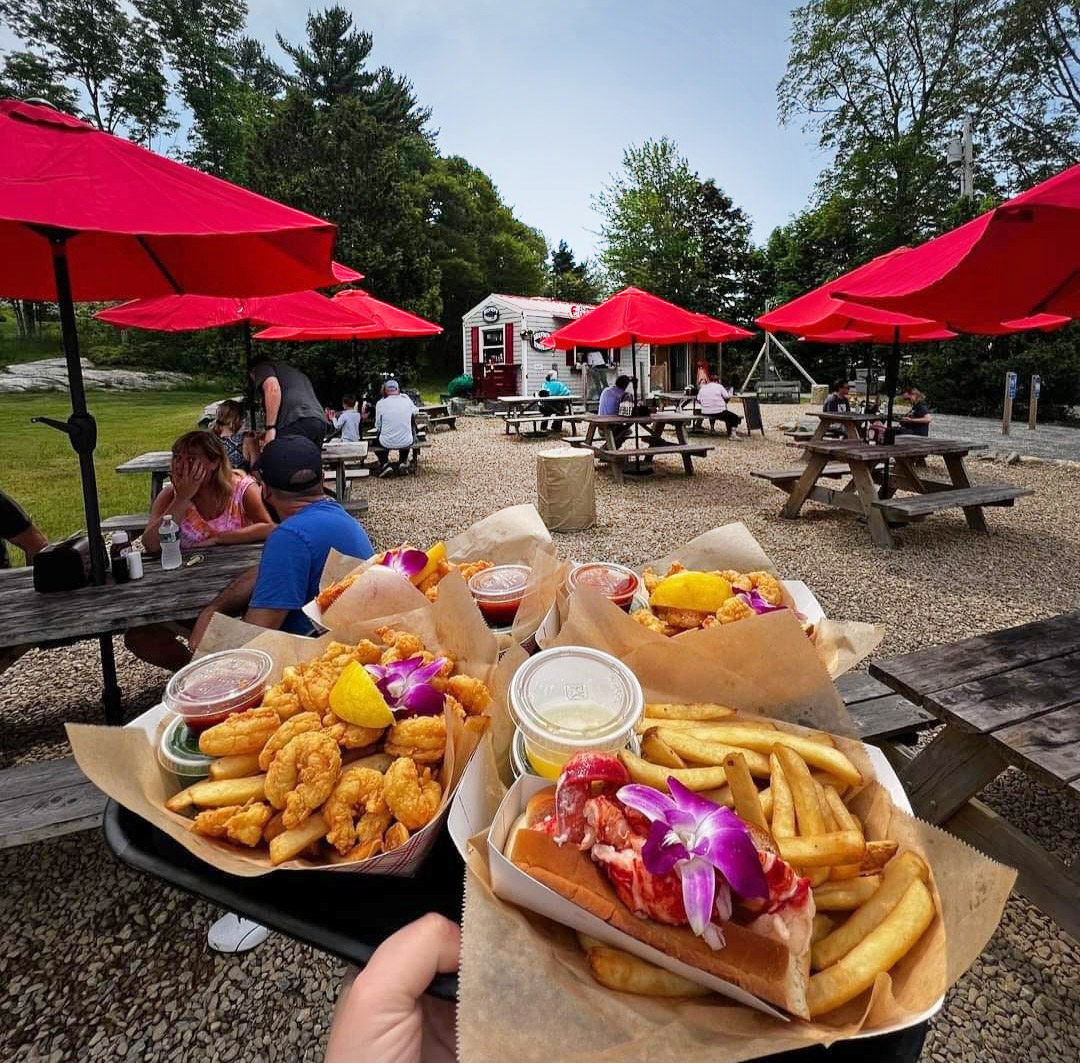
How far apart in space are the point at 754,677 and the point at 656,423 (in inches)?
444

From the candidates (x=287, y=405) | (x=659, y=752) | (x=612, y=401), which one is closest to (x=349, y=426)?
(x=287, y=405)

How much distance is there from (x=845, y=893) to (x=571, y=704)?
0.51m

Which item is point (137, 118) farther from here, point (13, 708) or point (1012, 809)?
point (1012, 809)

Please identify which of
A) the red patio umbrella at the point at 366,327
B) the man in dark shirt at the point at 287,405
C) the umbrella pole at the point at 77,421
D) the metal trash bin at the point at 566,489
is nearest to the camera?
the umbrella pole at the point at 77,421

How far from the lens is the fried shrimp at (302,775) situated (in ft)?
3.55

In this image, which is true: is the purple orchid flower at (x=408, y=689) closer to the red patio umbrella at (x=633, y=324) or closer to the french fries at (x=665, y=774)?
the french fries at (x=665, y=774)

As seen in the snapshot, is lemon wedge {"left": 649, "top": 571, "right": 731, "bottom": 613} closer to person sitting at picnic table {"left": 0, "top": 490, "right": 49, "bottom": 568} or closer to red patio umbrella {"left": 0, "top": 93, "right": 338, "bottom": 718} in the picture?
red patio umbrella {"left": 0, "top": 93, "right": 338, "bottom": 718}

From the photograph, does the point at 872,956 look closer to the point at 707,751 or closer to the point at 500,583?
the point at 707,751

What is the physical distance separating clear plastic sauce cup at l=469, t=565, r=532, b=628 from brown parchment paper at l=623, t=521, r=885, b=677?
0.51 m

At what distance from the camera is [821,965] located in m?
0.89

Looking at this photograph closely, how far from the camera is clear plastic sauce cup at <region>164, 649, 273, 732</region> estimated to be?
129 cm

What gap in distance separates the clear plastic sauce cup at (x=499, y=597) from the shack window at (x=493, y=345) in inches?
945

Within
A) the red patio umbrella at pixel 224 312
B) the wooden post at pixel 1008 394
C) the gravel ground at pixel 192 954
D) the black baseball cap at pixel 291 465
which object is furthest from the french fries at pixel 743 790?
the wooden post at pixel 1008 394

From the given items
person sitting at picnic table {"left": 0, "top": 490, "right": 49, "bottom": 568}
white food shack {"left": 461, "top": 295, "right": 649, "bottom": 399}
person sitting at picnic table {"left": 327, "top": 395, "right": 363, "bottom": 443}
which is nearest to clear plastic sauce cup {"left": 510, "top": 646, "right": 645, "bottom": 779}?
person sitting at picnic table {"left": 0, "top": 490, "right": 49, "bottom": 568}
